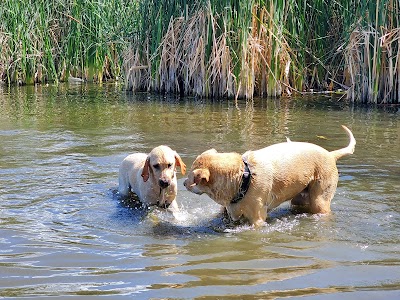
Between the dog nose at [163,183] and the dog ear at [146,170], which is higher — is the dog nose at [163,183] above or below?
below

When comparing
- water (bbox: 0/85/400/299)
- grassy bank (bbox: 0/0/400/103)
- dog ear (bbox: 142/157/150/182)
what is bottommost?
water (bbox: 0/85/400/299)

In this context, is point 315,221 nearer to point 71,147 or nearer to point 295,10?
point 71,147

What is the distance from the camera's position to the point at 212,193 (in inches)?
244

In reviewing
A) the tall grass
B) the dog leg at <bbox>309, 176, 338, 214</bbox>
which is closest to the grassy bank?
the tall grass

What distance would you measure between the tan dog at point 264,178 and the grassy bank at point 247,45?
677 cm

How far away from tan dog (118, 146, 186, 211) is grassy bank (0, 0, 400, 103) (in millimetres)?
6940

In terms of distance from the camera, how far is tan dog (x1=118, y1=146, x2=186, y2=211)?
6.70 metres

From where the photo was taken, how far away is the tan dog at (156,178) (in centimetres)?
670

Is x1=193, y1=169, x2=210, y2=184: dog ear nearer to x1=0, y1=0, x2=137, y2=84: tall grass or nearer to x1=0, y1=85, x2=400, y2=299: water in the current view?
x1=0, y1=85, x2=400, y2=299: water

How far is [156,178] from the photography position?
22.5 ft

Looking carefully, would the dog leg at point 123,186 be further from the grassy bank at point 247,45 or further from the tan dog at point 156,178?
the grassy bank at point 247,45

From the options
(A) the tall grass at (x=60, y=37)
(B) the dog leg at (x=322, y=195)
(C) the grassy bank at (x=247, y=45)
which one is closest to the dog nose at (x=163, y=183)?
(B) the dog leg at (x=322, y=195)

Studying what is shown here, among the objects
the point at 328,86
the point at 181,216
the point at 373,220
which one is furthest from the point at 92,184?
the point at 328,86

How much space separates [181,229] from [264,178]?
2.93 ft
